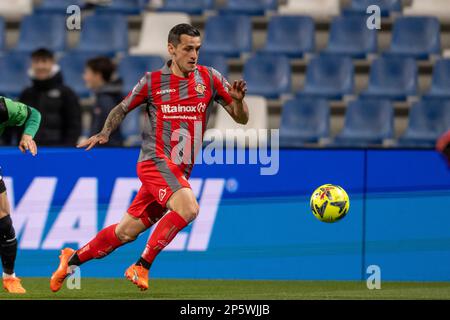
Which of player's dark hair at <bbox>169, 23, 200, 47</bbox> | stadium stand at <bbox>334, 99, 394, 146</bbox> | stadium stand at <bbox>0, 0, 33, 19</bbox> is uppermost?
stadium stand at <bbox>0, 0, 33, 19</bbox>

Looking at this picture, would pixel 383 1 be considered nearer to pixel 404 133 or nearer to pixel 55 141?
pixel 404 133

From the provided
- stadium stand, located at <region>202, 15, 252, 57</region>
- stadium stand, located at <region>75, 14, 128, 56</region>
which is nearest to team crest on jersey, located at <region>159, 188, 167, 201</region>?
stadium stand, located at <region>202, 15, 252, 57</region>

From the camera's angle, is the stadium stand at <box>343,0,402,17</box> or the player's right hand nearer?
the player's right hand

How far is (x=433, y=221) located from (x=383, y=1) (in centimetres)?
525

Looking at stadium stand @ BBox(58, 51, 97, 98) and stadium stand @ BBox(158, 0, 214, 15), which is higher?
stadium stand @ BBox(158, 0, 214, 15)

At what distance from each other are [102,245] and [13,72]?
674 centimetres

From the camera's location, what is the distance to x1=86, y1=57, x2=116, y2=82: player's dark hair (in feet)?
41.2

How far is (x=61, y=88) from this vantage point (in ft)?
42.1

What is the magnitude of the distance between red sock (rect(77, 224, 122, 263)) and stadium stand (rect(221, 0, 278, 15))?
7205mm

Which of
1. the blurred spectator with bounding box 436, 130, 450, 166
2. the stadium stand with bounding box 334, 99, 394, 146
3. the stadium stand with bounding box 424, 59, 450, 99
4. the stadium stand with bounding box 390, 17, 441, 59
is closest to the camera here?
the blurred spectator with bounding box 436, 130, 450, 166

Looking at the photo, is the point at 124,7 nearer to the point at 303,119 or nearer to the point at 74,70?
the point at 74,70

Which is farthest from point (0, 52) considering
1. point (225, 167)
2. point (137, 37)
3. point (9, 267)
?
point (9, 267)

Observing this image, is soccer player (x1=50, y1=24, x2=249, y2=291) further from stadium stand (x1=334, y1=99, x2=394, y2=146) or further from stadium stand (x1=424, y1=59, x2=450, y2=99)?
stadium stand (x1=424, y1=59, x2=450, y2=99)

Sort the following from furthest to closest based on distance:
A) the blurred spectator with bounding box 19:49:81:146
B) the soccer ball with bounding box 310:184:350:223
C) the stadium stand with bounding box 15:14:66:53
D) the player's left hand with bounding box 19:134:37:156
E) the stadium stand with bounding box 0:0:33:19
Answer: the stadium stand with bounding box 0:0:33:19, the stadium stand with bounding box 15:14:66:53, the blurred spectator with bounding box 19:49:81:146, the soccer ball with bounding box 310:184:350:223, the player's left hand with bounding box 19:134:37:156
